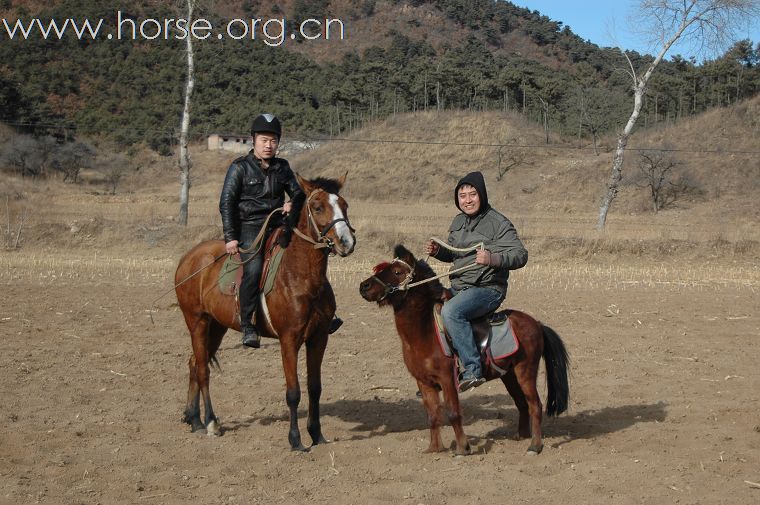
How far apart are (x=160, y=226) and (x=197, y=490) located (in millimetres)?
20049

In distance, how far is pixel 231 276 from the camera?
7.72 meters

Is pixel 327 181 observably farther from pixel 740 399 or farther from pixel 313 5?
pixel 313 5

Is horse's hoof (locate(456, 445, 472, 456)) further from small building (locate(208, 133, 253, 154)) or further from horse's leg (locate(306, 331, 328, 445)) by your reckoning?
small building (locate(208, 133, 253, 154))

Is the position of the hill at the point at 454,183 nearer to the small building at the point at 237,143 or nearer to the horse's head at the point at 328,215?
the small building at the point at 237,143

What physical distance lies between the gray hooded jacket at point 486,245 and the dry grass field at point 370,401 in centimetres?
150

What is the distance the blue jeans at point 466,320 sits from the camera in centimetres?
662

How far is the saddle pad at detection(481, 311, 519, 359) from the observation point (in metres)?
6.81

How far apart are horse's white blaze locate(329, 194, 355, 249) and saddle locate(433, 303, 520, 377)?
0.98 metres

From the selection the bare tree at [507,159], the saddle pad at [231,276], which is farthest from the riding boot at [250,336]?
the bare tree at [507,159]

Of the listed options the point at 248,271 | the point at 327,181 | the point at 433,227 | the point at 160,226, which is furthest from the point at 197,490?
the point at 433,227

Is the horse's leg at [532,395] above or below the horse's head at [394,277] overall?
below

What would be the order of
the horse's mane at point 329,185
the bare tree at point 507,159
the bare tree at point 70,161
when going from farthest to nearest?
the bare tree at point 70,161 < the bare tree at point 507,159 < the horse's mane at point 329,185

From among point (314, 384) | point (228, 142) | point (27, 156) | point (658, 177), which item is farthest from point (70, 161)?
point (314, 384)

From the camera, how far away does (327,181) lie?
23.1 feet
